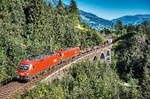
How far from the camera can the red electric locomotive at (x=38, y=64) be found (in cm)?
2291

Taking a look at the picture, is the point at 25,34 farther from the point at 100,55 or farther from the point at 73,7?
the point at 73,7

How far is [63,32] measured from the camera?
6084 cm

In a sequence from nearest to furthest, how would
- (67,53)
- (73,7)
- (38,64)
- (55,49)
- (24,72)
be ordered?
(24,72) → (38,64) → (67,53) → (55,49) → (73,7)

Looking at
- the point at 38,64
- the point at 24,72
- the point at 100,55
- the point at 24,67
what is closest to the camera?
the point at 24,72

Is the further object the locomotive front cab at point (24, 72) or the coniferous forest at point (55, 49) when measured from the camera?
the locomotive front cab at point (24, 72)

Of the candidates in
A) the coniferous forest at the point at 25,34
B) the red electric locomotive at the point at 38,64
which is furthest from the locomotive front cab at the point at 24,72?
the coniferous forest at the point at 25,34

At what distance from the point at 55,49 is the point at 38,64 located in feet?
80.9

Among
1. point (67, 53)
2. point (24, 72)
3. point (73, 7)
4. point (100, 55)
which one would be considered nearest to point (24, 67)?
point (24, 72)

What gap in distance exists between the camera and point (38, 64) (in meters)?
25.3

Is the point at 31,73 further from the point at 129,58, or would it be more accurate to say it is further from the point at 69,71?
the point at 129,58

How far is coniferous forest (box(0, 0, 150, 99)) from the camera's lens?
19.4m

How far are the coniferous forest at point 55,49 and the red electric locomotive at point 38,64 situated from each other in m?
4.09

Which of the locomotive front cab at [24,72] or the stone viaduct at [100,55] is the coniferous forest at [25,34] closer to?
the locomotive front cab at [24,72]

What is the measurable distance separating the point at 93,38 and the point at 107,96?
219 feet
